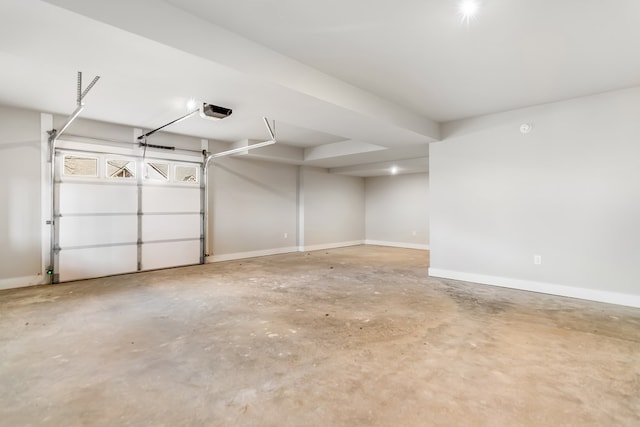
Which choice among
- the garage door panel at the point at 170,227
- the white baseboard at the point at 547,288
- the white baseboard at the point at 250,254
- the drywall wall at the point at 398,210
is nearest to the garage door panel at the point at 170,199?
the garage door panel at the point at 170,227

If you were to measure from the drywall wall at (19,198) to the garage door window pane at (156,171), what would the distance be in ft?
5.12

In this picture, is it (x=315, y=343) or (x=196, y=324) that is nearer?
(x=315, y=343)

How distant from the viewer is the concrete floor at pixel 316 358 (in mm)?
1723

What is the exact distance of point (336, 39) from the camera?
103 inches

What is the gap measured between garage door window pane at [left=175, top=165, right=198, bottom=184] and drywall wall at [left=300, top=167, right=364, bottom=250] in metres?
2.94

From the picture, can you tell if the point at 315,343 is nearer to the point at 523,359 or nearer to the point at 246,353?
the point at 246,353

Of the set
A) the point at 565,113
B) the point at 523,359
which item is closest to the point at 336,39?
the point at 523,359

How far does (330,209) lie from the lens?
924 centimetres

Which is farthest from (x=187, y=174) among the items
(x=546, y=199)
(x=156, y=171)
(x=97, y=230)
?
(x=546, y=199)

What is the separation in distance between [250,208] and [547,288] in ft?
19.4

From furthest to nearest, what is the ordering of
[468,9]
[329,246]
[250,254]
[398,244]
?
[398,244] → [329,246] → [250,254] → [468,9]

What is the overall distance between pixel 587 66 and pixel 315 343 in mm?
3837

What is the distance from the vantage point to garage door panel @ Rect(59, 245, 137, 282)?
4926 millimetres

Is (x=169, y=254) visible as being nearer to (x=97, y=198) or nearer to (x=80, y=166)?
(x=97, y=198)
